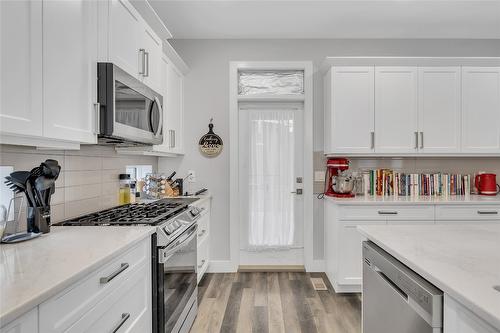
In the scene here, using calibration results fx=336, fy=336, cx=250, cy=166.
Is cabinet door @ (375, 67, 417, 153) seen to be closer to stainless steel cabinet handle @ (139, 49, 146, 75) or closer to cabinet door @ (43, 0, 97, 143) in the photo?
stainless steel cabinet handle @ (139, 49, 146, 75)

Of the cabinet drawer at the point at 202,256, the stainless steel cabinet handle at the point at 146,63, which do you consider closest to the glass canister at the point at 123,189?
the cabinet drawer at the point at 202,256

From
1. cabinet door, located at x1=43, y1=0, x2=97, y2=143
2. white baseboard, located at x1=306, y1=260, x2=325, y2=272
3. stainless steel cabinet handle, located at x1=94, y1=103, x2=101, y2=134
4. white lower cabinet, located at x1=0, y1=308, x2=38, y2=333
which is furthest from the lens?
white baseboard, located at x1=306, y1=260, x2=325, y2=272

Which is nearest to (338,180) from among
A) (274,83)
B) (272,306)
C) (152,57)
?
(274,83)

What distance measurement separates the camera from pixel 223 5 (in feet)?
10.3

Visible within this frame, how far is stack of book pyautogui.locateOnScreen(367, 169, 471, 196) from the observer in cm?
371

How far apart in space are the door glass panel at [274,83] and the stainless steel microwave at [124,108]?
5.62 ft

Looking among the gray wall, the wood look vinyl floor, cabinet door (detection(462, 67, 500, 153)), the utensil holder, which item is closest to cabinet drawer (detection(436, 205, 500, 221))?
cabinet door (detection(462, 67, 500, 153))

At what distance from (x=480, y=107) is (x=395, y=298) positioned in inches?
124

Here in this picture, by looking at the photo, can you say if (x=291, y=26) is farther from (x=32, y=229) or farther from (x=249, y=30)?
(x=32, y=229)

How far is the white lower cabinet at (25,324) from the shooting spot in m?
0.79

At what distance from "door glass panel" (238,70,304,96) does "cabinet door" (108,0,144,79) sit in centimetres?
182

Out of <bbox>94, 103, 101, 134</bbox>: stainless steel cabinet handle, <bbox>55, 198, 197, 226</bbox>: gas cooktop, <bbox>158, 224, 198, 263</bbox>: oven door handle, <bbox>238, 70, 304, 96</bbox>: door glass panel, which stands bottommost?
<bbox>158, 224, 198, 263</bbox>: oven door handle

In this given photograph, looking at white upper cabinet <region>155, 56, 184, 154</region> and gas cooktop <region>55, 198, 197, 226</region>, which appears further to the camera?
white upper cabinet <region>155, 56, 184, 154</region>

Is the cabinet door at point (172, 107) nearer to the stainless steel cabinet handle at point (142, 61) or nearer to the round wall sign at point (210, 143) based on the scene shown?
the round wall sign at point (210, 143)
